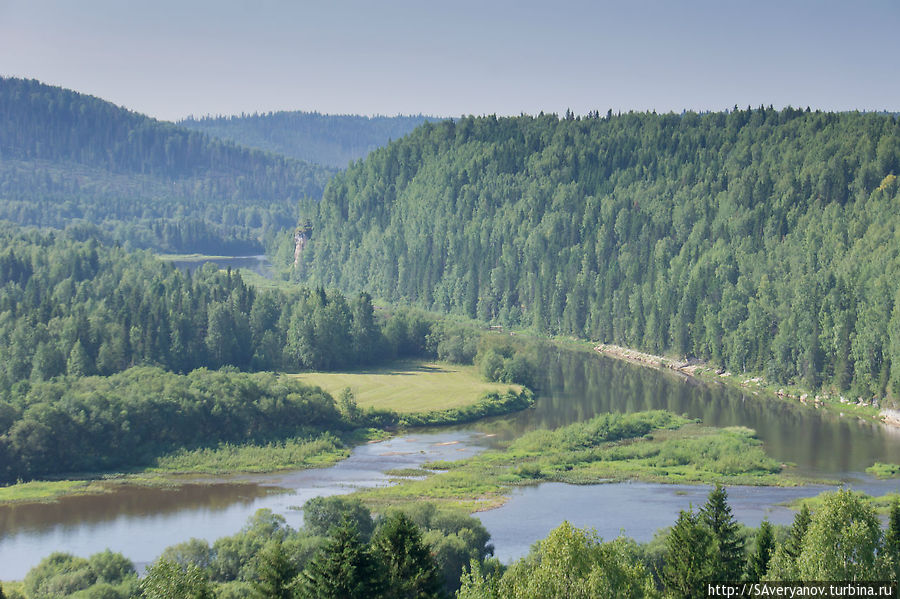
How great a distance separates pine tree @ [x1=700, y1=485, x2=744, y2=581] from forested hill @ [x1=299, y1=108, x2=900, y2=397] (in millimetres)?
64389

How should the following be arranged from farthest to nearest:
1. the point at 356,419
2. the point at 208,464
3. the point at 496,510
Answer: the point at 356,419 < the point at 208,464 < the point at 496,510

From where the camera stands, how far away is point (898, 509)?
4641 cm

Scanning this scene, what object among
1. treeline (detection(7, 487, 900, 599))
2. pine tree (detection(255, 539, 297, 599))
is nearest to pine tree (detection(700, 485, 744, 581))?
treeline (detection(7, 487, 900, 599))

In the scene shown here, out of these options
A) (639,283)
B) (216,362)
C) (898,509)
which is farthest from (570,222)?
(898,509)

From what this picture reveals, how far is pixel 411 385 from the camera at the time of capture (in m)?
115

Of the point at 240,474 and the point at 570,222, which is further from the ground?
the point at 570,222

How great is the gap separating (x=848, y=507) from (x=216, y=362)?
85953 millimetres

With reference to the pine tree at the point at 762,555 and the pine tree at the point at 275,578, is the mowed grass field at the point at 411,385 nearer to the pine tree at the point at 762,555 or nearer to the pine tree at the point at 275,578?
the pine tree at the point at 762,555

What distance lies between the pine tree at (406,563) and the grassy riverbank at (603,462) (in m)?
30.7

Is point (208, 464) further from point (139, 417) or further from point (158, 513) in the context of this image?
point (158, 513)

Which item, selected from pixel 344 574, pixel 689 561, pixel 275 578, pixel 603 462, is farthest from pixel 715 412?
pixel 275 578

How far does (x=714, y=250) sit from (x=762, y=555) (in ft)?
348

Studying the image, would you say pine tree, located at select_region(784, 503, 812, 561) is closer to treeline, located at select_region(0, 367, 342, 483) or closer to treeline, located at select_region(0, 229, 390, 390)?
treeline, located at select_region(0, 367, 342, 483)

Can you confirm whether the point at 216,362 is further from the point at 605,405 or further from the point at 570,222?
the point at 570,222
